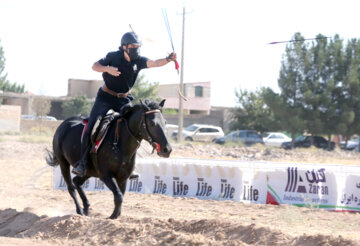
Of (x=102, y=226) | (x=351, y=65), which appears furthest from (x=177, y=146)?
(x=102, y=226)

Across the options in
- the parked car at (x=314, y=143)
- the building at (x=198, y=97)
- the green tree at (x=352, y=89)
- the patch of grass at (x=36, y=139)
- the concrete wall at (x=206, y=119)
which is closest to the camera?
the patch of grass at (x=36, y=139)

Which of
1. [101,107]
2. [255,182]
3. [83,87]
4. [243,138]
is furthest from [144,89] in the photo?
[101,107]

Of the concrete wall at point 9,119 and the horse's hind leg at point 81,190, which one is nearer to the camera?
the horse's hind leg at point 81,190

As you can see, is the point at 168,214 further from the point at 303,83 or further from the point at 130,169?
the point at 303,83

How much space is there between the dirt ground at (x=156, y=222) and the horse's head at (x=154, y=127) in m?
1.23

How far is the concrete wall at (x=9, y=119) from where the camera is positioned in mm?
39250

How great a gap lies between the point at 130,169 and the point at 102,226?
1.30 meters

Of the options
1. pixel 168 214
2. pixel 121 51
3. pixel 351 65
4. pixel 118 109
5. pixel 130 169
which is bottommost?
pixel 168 214

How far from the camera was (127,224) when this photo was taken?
8.48 meters

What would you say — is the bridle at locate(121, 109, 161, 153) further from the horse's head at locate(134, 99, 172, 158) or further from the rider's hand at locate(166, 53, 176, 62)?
the rider's hand at locate(166, 53, 176, 62)

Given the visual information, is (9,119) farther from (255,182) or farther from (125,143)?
(125,143)

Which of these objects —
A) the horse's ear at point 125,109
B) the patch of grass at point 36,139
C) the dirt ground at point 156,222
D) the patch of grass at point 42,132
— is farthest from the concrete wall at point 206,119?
the horse's ear at point 125,109

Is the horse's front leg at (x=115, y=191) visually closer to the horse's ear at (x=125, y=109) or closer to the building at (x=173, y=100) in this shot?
the horse's ear at (x=125, y=109)

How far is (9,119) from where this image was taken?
4038 cm
